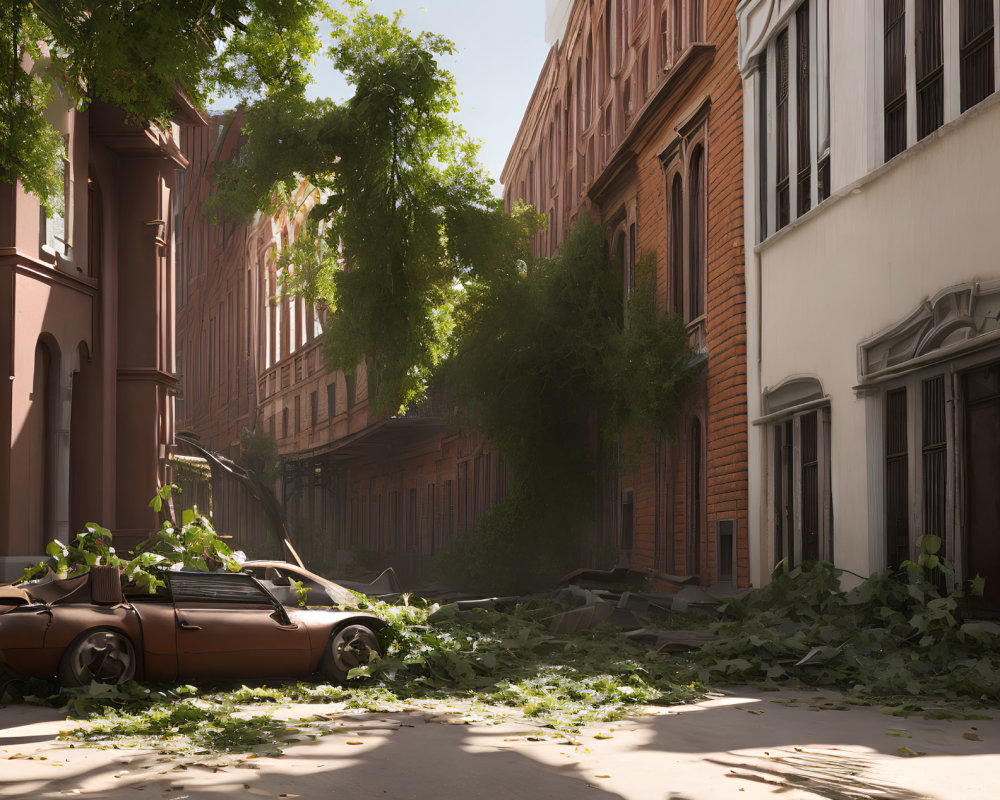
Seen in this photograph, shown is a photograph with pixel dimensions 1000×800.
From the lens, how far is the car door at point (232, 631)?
8.16m

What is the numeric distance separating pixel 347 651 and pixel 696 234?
35.0ft

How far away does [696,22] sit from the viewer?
57.5 feet

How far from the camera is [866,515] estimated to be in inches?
438

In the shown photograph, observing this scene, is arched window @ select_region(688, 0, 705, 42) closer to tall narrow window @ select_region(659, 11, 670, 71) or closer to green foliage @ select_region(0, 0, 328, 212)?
tall narrow window @ select_region(659, 11, 670, 71)

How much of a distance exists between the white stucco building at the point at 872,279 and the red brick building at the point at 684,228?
2.13ft

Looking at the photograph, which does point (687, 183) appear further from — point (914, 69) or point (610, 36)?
point (610, 36)

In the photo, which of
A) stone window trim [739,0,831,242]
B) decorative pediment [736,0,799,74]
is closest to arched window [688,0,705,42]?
decorative pediment [736,0,799,74]

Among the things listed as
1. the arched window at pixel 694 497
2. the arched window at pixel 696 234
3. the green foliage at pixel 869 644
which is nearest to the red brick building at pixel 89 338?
the arched window at pixel 696 234

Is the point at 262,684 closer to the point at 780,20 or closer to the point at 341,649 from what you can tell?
the point at 341,649

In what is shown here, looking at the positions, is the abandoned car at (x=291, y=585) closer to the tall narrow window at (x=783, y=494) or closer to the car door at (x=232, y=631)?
the car door at (x=232, y=631)

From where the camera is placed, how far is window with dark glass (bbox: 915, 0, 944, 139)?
1005 cm

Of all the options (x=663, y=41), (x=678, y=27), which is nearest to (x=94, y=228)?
(x=678, y=27)

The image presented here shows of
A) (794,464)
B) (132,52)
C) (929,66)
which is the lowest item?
(794,464)

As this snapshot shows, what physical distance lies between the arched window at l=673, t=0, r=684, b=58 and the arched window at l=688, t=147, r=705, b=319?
248cm
